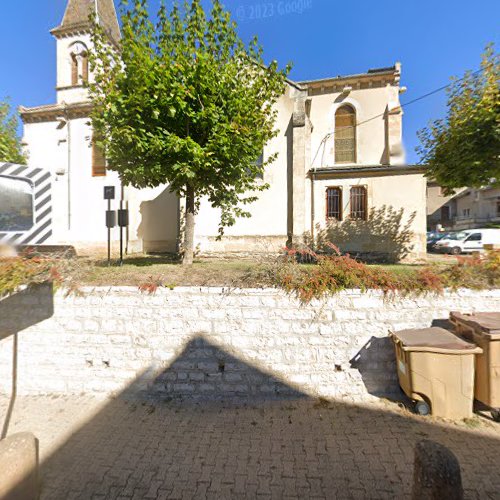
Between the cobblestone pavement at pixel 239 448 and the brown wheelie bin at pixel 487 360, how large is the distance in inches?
14.9

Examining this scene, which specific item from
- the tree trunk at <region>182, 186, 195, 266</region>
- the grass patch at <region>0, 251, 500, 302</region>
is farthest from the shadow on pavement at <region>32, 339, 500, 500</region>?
the tree trunk at <region>182, 186, 195, 266</region>

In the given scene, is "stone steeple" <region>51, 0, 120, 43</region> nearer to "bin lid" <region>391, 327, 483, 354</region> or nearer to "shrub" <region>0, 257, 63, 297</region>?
"shrub" <region>0, 257, 63, 297</region>

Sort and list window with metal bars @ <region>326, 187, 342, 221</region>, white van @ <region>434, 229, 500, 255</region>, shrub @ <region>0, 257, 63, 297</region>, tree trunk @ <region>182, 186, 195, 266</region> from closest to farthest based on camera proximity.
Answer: shrub @ <region>0, 257, 63, 297</region> → tree trunk @ <region>182, 186, 195, 266</region> → window with metal bars @ <region>326, 187, 342, 221</region> → white van @ <region>434, 229, 500, 255</region>

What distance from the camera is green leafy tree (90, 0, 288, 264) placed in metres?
4.77

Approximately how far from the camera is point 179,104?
472 centimetres

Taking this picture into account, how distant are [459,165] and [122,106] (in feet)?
27.4

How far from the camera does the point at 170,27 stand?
5285mm

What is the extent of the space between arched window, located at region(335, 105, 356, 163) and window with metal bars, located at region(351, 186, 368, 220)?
3.08 m

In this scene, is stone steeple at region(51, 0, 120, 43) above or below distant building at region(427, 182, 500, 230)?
above

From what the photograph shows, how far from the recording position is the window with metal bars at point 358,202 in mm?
12359

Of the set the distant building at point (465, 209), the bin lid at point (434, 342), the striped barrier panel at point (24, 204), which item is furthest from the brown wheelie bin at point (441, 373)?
the distant building at point (465, 209)

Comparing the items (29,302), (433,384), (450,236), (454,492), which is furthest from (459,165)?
(450,236)

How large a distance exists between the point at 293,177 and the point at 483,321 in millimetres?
9670

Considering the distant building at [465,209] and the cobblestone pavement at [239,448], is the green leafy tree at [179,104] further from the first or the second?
the distant building at [465,209]
